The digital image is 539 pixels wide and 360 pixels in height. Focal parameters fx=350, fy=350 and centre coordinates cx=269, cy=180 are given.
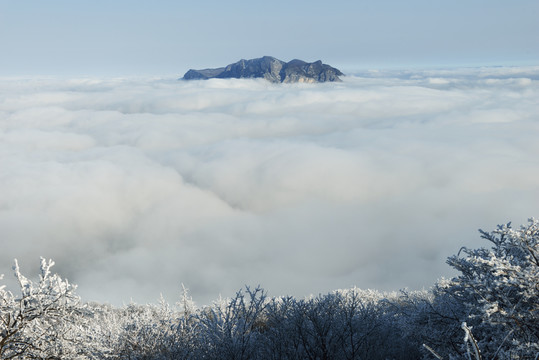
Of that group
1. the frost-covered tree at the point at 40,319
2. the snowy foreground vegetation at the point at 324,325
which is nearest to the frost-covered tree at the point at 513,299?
the snowy foreground vegetation at the point at 324,325

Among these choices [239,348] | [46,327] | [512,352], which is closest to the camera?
[512,352]

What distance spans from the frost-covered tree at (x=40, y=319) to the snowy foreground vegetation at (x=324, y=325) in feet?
0.11

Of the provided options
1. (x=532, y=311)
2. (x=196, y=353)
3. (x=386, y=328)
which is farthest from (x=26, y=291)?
(x=386, y=328)

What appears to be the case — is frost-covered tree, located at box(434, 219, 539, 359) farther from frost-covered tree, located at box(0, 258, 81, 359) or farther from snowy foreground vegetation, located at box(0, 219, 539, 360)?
frost-covered tree, located at box(0, 258, 81, 359)

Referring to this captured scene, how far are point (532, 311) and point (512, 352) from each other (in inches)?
54.4

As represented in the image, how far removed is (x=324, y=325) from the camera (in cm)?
2002

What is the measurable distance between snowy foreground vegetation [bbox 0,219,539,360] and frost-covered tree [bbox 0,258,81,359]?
0.11ft

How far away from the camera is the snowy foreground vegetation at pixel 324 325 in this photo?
10461 millimetres

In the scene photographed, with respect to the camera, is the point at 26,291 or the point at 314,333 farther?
the point at 314,333

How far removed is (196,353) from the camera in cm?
1805

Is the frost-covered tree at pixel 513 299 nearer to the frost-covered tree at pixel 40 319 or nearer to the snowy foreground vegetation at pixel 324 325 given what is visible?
the snowy foreground vegetation at pixel 324 325

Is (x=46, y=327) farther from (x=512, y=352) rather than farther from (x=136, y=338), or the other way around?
(x=512, y=352)

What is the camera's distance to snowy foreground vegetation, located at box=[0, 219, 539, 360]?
10.5 m

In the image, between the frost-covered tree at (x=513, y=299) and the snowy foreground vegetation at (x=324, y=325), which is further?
the snowy foreground vegetation at (x=324, y=325)
